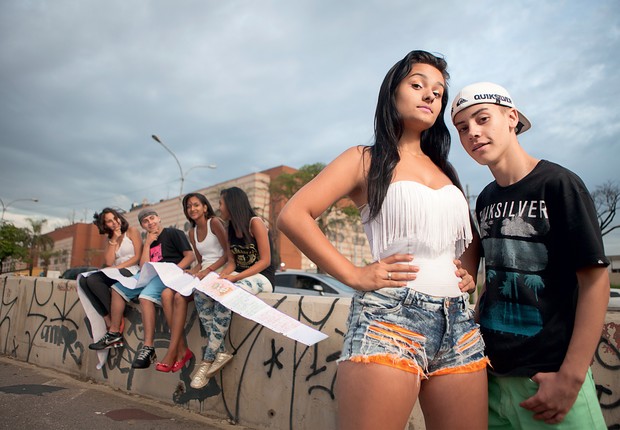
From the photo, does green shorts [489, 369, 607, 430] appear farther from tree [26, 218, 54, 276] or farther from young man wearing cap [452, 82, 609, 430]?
tree [26, 218, 54, 276]

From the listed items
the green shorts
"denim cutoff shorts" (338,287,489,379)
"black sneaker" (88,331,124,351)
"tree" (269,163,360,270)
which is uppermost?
"tree" (269,163,360,270)

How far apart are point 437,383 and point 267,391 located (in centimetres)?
229

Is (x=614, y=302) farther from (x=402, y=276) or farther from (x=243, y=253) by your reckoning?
(x=402, y=276)

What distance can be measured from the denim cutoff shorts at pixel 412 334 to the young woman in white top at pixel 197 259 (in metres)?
2.73

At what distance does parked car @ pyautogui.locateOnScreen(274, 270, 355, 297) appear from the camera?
814 cm

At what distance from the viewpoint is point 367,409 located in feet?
4.68

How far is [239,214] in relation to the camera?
434 centimetres

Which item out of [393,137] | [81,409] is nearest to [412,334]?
[393,137]

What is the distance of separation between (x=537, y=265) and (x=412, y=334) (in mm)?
573

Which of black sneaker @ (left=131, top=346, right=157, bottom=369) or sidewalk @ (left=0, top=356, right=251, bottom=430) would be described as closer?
sidewalk @ (left=0, top=356, right=251, bottom=430)

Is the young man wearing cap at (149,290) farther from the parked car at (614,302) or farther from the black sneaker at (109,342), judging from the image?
the parked car at (614,302)

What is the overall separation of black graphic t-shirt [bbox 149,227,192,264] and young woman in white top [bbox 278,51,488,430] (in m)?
3.93

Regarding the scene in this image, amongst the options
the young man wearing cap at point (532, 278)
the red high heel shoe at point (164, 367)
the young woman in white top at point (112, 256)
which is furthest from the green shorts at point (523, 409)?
the young woman in white top at point (112, 256)

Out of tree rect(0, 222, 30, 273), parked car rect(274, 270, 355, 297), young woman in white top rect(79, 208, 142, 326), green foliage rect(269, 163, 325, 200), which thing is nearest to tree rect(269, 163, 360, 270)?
green foliage rect(269, 163, 325, 200)
